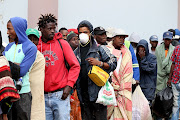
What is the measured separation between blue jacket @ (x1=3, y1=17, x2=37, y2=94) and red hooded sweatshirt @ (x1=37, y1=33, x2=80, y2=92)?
1.54ft

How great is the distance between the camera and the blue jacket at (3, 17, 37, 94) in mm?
5375

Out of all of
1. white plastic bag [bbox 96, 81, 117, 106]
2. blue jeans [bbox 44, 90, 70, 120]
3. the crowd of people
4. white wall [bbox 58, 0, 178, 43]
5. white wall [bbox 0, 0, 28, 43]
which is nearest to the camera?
the crowd of people

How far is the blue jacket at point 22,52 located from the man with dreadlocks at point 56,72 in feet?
1.57

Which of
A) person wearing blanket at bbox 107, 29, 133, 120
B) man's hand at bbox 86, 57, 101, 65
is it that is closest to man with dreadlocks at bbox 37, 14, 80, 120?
man's hand at bbox 86, 57, 101, 65

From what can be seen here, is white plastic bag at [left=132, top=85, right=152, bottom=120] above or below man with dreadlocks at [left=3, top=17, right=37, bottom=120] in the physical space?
below

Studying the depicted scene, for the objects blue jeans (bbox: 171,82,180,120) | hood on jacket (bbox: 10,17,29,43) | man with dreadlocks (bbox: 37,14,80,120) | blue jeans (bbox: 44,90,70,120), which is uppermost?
hood on jacket (bbox: 10,17,29,43)

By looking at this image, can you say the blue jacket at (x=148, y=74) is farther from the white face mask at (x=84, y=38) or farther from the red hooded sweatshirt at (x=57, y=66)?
the red hooded sweatshirt at (x=57, y=66)

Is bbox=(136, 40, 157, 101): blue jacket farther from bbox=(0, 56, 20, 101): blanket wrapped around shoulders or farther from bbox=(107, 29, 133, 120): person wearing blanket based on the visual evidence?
bbox=(0, 56, 20, 101): blanket wrapped around shoulders

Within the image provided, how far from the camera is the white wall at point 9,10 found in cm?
883

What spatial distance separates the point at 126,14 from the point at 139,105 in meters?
3.66

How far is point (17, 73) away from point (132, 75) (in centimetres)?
289

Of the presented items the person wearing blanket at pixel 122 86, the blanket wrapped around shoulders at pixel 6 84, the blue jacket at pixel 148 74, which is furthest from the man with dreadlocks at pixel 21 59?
the blue jacket at pixel 148 74

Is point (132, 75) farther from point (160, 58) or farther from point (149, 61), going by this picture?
point (160, 58)

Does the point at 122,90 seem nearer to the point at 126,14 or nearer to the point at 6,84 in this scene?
the point at 6,84
